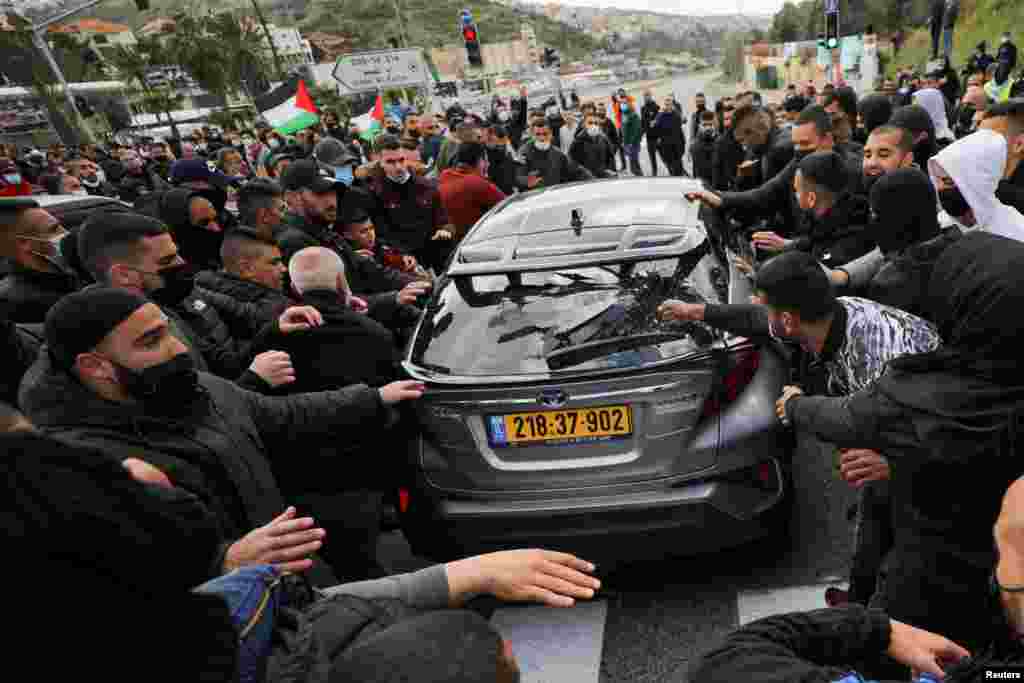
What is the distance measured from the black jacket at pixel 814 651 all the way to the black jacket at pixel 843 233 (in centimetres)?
263

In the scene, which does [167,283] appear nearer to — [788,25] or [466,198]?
[466,198]

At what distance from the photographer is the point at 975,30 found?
91.9 feet

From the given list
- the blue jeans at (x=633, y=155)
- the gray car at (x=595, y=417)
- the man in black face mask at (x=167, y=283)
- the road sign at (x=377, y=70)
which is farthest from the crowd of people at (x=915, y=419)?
the blue jeans at (x=633, y=155)

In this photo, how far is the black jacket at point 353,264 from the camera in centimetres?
401

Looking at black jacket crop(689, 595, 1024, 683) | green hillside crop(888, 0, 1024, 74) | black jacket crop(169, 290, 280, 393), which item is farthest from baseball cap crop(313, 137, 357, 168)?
green hillside crop(888, 0, 1024, 74)

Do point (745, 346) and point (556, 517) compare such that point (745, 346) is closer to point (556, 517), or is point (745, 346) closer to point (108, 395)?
point (556, 517)

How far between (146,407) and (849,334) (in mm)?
2199

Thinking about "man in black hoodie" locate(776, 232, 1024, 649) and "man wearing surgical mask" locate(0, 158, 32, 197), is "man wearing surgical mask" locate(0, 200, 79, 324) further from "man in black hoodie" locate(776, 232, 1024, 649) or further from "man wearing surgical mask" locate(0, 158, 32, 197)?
"man wearing surgical mask" locate(0, 158, 32, 197)

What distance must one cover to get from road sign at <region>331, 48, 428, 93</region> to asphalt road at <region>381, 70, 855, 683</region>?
1277 centimetres

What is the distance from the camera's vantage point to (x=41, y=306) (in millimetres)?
3236

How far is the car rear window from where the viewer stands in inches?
102

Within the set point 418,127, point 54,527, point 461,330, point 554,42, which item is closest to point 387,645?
point 54,527

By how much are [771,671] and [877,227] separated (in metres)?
1.95

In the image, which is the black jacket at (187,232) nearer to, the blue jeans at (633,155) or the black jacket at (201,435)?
the black jacket at (201,435)
